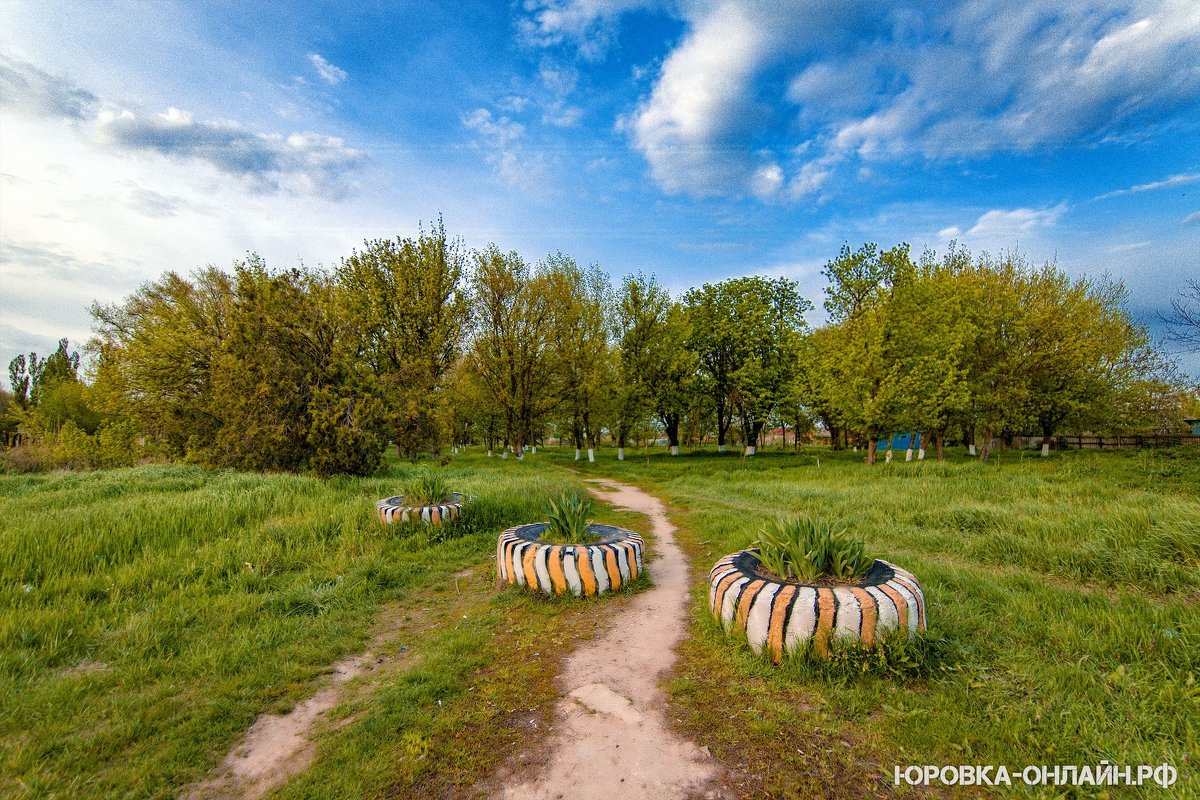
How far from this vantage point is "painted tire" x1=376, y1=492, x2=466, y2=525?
8961mm

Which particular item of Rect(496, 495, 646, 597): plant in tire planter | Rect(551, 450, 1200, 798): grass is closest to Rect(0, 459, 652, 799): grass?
Rect(496, 495, 646, 597): plant in tire planter

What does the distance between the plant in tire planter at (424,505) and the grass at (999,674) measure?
195 inches

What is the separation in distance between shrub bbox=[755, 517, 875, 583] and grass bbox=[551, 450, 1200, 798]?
0.82 meters

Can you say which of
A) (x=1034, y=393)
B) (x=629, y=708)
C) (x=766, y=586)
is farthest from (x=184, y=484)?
(x=1034, y=393)

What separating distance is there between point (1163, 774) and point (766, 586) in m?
2.53

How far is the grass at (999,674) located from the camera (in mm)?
3137

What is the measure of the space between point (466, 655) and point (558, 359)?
2522cm

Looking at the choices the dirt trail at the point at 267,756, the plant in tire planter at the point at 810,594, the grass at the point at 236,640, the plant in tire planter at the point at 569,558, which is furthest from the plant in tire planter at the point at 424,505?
the plant in tire planter at the point at 810,594

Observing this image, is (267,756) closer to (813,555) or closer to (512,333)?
(813,555)

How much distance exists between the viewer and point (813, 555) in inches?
191

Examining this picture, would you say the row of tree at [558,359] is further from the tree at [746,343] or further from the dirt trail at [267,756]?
the dirt trail at [267,756]


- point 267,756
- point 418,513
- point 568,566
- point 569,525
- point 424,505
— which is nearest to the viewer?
point 267,756

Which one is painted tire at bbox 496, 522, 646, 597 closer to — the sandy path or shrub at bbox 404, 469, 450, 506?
the sandy path

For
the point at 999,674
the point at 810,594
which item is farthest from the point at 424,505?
the point at 999,674
